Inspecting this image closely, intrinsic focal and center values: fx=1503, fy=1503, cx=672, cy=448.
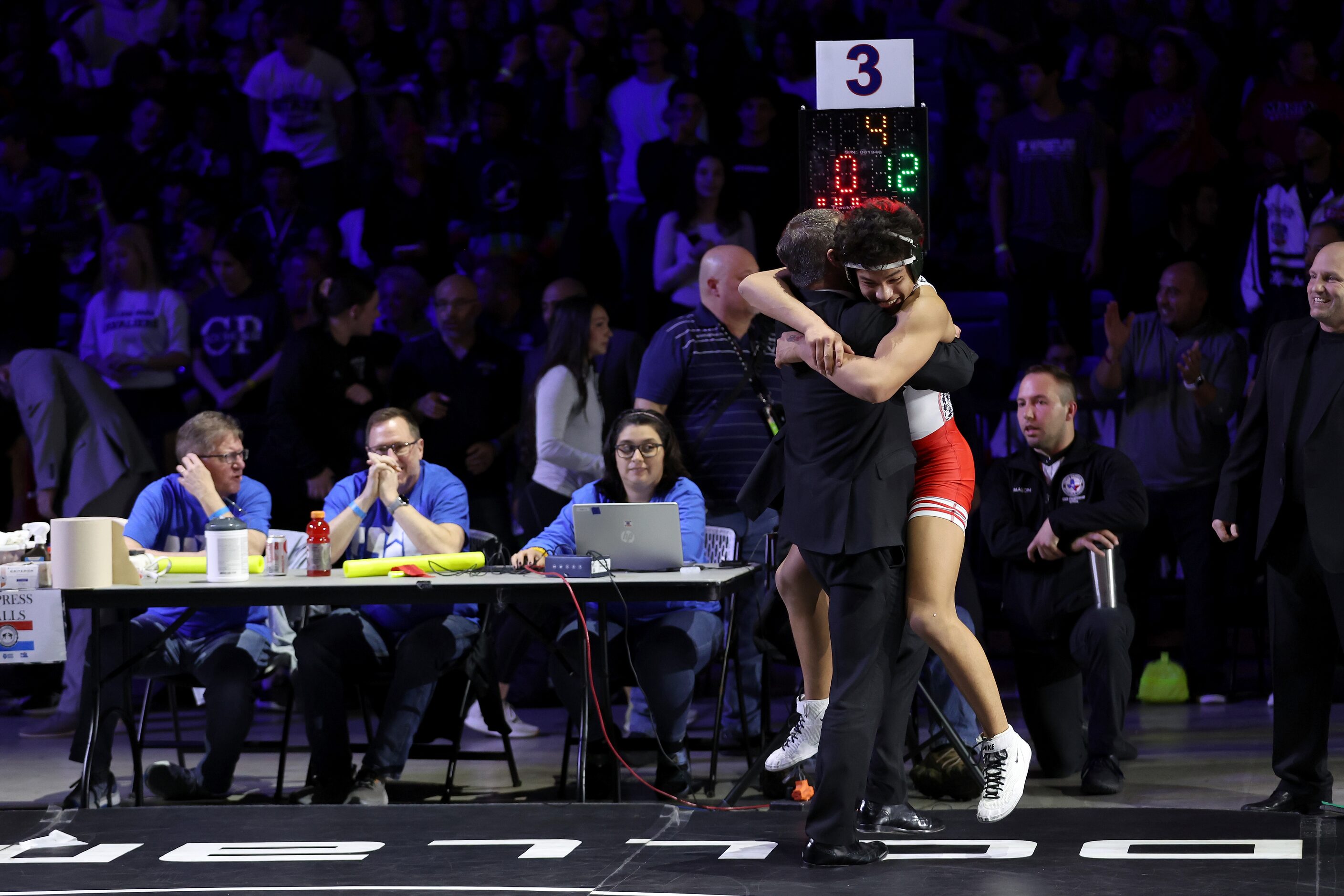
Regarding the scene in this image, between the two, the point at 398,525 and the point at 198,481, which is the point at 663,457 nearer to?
the point at 398,525

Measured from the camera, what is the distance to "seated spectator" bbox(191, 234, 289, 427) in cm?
699

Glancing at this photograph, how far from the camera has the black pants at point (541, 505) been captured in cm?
573

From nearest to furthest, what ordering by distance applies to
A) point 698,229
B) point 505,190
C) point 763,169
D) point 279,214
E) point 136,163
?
1. point 698,229
2. point 763,169
3. point 505,190
4. point 279,214
5. point 136,163

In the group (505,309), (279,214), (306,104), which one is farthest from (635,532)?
(306,104)

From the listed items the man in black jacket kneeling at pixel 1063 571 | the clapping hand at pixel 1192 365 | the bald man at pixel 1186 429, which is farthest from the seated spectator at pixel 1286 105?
the man in black jacket kneeling at pixel 1063 571

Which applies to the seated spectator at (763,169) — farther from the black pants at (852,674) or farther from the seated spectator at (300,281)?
the black pants at (852,674)

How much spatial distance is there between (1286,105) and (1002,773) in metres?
4.63

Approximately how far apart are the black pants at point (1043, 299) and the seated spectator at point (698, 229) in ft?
4.08

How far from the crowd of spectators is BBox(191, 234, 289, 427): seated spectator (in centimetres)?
1

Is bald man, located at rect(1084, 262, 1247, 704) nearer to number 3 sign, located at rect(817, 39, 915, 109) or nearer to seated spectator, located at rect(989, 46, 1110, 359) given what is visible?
seated spectator, located at rect(989, 46, 1110, 359)

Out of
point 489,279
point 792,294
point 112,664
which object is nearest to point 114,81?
point 489,279

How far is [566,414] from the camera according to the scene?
579cm

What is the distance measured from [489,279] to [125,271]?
64.5 inches

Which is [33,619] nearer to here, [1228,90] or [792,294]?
[792,294]
